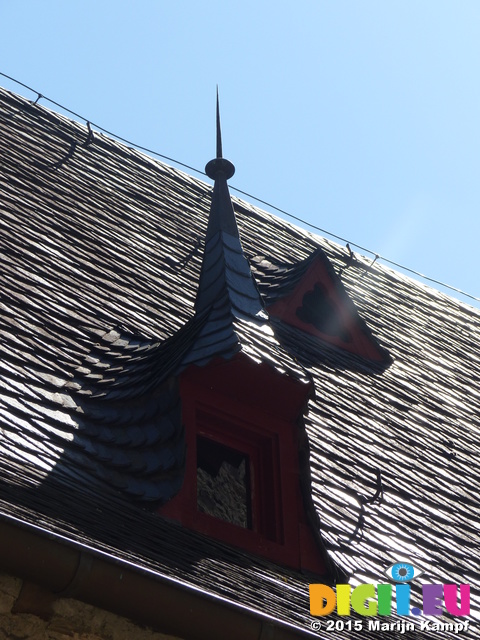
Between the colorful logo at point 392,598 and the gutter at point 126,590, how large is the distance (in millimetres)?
615

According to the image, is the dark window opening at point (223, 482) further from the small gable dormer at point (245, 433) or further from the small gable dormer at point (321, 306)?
the small gable dormer at point (321, 306)

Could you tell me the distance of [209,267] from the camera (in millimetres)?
6305

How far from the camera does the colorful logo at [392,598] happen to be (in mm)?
4887

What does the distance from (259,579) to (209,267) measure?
211 cm

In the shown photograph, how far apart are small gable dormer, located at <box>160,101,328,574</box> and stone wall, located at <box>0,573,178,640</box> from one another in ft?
3.37

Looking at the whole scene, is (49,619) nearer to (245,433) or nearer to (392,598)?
(245,433)

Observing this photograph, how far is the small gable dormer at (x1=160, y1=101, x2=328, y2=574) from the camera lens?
5.23 m

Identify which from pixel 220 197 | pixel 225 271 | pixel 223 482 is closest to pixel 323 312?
pixel 220 197

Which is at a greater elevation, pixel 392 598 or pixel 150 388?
pixel 150 388

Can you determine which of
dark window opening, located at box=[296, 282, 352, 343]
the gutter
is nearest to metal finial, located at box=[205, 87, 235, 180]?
dark window opening, located at box=[296, 282, 352, 343]

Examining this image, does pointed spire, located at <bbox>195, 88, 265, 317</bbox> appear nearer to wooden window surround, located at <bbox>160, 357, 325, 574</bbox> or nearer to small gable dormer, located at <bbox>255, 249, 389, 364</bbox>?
wooden window surround, located at <bbox>160, 357, 325, 574</bbox>

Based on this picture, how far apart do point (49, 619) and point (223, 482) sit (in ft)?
6.97

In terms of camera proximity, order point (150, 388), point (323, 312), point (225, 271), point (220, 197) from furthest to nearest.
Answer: point (323, 312), point (220, 197), point (225, 271), point (150, 388)

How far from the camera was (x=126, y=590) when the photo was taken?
3.87 meters
